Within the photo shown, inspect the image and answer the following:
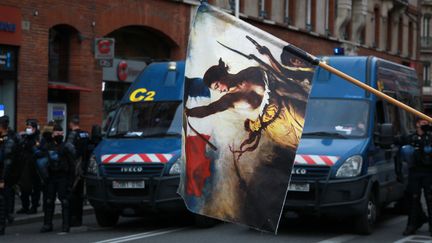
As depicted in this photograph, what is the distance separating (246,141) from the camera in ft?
18.3

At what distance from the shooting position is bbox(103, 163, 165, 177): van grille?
1242 centimetres

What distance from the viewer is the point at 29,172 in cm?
1420

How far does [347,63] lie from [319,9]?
24.3 m

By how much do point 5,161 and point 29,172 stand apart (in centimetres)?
181

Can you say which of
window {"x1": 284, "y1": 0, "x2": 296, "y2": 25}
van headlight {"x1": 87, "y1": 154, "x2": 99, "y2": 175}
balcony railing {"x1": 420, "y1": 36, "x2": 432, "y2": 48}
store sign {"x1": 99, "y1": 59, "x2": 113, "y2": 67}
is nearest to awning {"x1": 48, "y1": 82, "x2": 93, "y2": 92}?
store sign {"x1": 99, "y1": 59, "x2": 113, "y2": 67}

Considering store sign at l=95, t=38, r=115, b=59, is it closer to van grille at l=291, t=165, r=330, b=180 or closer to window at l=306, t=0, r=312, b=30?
van grille at l=291, t=165, r=330, b=180

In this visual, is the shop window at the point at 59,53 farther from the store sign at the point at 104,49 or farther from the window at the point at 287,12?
the window at the point at 287,12

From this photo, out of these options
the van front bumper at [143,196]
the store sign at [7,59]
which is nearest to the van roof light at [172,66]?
the van front bumper at [143,196]

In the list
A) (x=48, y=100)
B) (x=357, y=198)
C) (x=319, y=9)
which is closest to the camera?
(x=357, y=198)

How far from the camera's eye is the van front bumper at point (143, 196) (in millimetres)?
12375

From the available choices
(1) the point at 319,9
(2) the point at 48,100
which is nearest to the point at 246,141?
(2) the point at 48,100

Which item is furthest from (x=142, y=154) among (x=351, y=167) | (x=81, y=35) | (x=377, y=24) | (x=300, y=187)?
(x=377, y=24)

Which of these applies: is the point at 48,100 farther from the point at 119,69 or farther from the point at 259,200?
the point at 259,200

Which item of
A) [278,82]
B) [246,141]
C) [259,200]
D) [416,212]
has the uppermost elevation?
[278,82]
